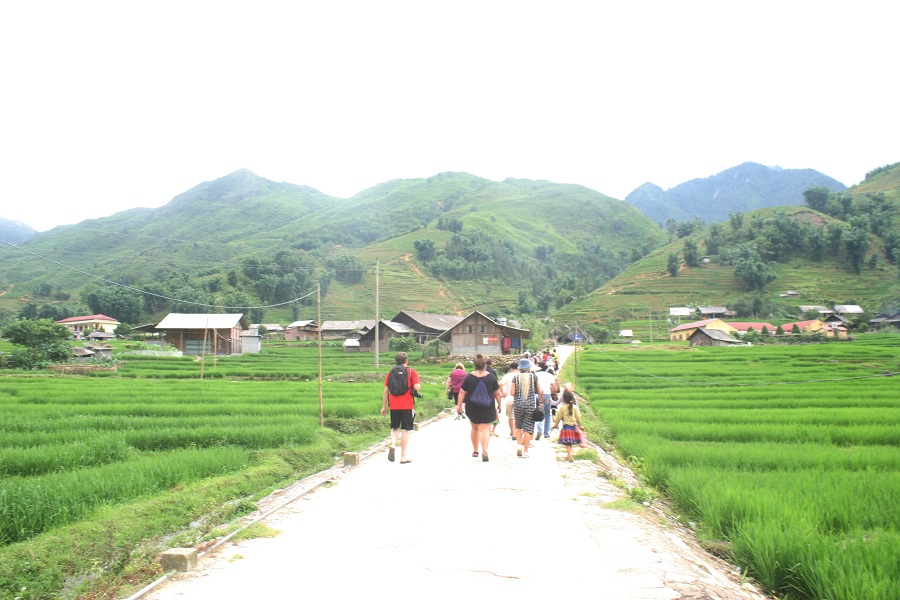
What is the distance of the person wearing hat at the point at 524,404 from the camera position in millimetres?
11273

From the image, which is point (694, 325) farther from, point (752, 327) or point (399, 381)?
point (399, 381)

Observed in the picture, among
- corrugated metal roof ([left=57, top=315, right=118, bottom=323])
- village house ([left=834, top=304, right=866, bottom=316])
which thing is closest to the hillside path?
corrugated metal roof ([left=57, top=315, right=118, bottom=323])

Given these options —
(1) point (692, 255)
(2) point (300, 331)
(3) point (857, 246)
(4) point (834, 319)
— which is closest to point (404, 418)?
(2) point (300, 331)

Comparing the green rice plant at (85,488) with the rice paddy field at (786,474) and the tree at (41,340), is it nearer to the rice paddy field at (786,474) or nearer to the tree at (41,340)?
the rice paddy field at (786,474)

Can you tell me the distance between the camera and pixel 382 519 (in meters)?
6.59

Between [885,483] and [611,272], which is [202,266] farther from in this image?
[885,483]

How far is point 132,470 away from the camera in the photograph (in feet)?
27.2

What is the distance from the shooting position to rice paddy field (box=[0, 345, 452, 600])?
5.11m

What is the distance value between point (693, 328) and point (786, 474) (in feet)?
253

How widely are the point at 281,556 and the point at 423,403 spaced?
15.3 m

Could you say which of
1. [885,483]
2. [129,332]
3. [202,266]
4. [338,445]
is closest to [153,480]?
[338,445]

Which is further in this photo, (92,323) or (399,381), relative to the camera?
(92,323)

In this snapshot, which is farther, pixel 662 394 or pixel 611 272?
pixel 611 272

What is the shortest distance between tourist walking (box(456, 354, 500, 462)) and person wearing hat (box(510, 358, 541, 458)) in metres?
0.72
